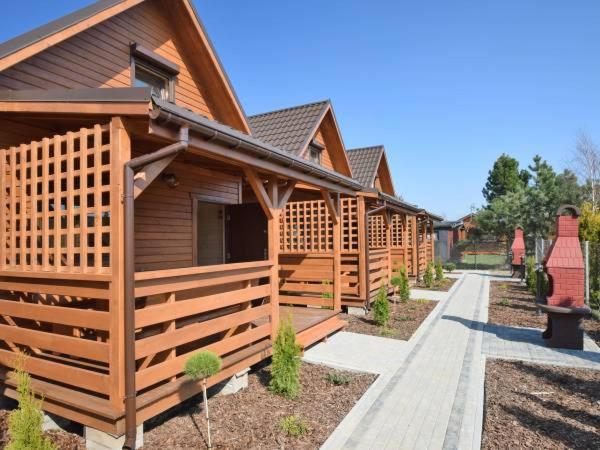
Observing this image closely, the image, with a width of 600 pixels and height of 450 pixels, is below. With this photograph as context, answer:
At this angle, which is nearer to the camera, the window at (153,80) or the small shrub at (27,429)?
the small shrub at (27,429)

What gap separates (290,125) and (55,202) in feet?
34.7

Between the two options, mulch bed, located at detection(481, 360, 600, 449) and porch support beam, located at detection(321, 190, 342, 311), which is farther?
porch support beam, located at detection(321, 190, 342, 311)

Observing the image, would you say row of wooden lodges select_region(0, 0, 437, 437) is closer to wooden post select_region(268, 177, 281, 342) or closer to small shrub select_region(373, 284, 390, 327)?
wooden post select_region(268, 177, 281, 342)

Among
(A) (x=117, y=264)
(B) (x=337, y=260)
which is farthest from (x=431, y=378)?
(A) (x=117, y=264)

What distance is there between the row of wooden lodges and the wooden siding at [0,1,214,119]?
0.02 meters

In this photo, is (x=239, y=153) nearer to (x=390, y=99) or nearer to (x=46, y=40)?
(x=46, y=40)

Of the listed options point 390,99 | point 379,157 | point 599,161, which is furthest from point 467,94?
point 599,161

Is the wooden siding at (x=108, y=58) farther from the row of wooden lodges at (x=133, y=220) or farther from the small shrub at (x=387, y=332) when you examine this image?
the small shrub at (x=387, y=332)

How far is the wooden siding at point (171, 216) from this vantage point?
6.22 m

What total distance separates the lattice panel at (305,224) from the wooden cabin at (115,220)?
2.40 metres

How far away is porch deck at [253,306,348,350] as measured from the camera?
6.12 m

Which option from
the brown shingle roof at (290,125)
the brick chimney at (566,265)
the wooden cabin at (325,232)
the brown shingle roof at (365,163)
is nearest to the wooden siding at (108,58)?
the wooden cabin at (325,232)

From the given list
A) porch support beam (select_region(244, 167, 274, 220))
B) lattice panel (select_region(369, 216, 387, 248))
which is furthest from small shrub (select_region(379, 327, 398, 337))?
lattice panel (select_region(369, 216, 387, 248))

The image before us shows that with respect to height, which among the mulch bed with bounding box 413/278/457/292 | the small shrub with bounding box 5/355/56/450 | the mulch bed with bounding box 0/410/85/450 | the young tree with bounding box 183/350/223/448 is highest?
the young tree with bounding box 183/350/223/448
